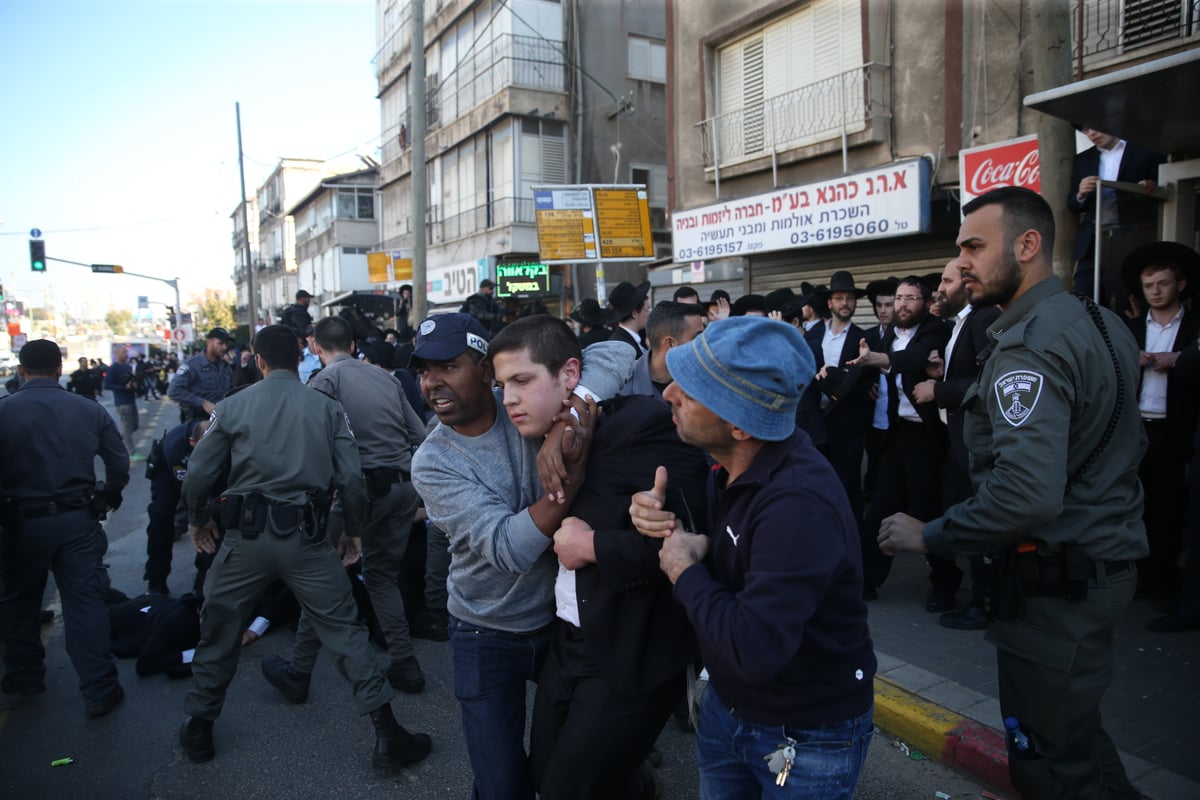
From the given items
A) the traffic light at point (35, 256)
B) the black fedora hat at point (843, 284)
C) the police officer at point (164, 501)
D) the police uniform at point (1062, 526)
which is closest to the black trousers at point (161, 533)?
the police officer at point (164, 501)

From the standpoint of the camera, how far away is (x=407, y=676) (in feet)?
15.1

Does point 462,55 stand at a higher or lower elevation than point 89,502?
higher

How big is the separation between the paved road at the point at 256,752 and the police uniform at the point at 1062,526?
1338 millimetres

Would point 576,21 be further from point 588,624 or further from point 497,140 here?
point 588,624

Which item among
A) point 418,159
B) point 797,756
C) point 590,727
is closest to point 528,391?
point 590,727

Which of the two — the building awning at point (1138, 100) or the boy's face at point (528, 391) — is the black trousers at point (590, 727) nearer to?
the boy's face at point (528, 391)

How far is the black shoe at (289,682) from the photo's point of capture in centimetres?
450

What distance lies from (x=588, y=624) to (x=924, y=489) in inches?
150

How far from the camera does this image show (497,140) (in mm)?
22547

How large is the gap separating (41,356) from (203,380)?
4.78 meters

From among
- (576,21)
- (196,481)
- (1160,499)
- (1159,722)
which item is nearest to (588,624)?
(196,481)

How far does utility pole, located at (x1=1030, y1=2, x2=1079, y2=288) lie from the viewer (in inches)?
158

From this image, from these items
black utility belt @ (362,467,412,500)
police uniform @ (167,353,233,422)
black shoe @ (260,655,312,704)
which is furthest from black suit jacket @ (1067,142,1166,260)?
police uniform @ (167,353,233,422)

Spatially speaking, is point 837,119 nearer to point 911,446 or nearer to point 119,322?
point 911,446
